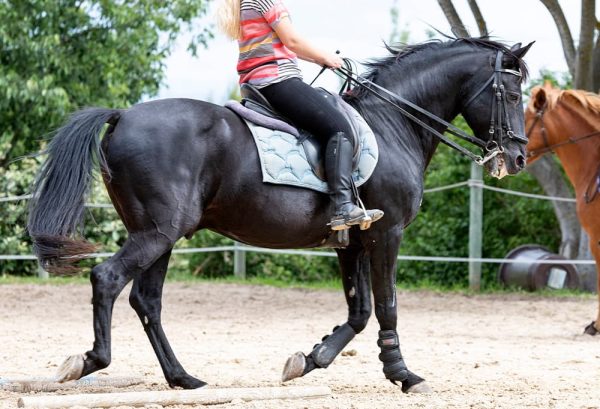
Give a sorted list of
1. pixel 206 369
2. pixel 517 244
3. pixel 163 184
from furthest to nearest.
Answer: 1. pixel 517 244
2. pixel 206 369
3. pixel 163 184

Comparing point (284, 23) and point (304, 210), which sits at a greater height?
point (284, 23)

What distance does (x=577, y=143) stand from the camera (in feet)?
29.8

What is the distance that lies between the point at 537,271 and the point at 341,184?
25.1 feet

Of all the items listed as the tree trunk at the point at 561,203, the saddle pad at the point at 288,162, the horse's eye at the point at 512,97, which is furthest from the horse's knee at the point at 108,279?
the tree trunk at the point at 561,203

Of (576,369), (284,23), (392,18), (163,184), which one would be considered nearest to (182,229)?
(163,184)

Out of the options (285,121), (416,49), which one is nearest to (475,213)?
(416,49)

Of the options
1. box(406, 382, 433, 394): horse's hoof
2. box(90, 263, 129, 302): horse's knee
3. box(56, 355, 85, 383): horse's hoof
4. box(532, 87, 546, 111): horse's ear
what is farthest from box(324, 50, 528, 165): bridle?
box(532, 87, 546, 111): horse's ear

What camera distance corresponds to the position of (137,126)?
16.5 ft

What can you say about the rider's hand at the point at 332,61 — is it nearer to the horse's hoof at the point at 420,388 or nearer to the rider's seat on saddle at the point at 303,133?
the rider's seat on saddle at the point at 303,133

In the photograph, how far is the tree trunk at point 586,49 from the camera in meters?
11.3

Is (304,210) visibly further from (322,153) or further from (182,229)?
(182,229)

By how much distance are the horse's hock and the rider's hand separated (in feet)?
24.3

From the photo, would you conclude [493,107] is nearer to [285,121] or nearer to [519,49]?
[519,49]

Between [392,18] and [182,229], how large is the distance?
2780cm
